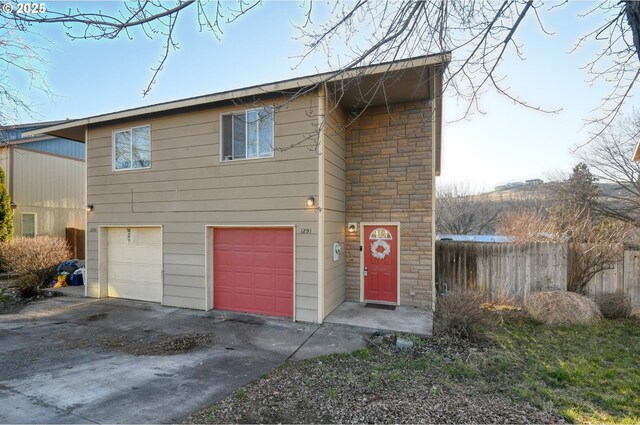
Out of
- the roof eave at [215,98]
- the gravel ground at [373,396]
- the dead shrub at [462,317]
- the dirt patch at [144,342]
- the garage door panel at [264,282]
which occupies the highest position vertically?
the roof eave at [215,98]

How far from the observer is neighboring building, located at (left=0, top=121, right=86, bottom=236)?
13017 mm

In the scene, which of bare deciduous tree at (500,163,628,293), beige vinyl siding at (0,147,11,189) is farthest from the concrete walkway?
beige vinyl siding at (0,147,11,189)

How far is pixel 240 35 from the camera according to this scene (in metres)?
4.28

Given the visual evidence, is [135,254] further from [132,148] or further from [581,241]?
[581,241]

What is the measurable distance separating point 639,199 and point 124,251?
20274 millimetres

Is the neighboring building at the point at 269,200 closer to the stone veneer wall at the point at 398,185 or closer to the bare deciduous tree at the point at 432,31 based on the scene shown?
the stone veneer wall at the point at 398,185

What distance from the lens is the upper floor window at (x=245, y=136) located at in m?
6.97

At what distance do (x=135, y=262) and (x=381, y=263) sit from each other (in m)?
6.65

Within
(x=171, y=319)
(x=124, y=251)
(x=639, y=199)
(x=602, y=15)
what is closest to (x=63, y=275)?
(x=124, y=251)

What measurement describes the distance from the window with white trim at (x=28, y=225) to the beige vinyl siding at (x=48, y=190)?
10 cm

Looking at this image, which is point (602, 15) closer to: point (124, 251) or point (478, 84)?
point (478, 84)

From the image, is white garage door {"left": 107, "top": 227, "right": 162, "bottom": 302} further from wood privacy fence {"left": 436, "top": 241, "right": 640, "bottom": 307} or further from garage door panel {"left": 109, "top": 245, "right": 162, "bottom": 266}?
wood privacy fence {"left": 436, "top": 241, "right": 640, "bottom": 307}

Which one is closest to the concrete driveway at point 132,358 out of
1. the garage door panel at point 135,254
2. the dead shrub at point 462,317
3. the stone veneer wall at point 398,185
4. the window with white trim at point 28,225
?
the garage door panel at point 135,254

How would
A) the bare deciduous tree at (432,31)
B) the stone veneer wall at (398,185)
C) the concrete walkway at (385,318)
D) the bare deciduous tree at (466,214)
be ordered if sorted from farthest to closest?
the bare deciduous tree at (466,214) < the stone veneer wall at (398,185) < the concrete walkway at (385,318) < the bare deciduous tree at (432,31)
